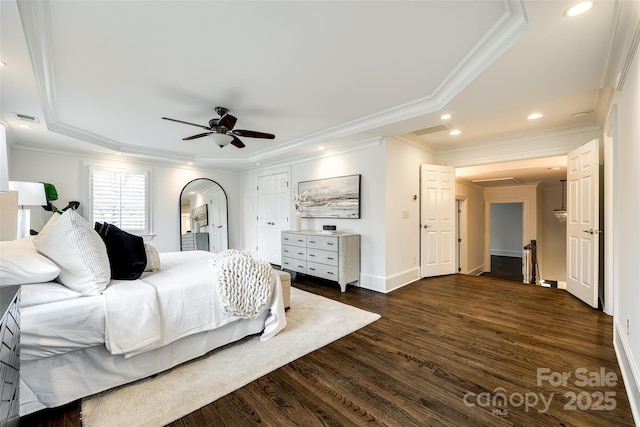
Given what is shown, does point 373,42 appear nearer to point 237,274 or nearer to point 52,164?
point 237,274

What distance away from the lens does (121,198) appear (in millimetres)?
5312

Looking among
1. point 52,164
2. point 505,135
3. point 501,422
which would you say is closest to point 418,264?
point 505,135

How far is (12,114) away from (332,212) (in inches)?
172

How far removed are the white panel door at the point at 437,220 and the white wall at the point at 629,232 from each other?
101 inches

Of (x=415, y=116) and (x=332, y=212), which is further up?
(x=415, y=116)

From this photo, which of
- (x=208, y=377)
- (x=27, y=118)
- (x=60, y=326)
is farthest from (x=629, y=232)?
(x=27, y=118)

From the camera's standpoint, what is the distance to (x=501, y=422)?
1521 millimetres

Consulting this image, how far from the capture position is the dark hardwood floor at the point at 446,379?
156 centimetres

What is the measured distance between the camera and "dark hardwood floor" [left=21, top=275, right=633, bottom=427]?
1562mm

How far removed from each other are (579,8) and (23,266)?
3.64 m

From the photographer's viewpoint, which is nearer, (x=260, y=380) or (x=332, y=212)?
(x=260, y=380)

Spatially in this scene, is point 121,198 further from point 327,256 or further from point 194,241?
point 327,256

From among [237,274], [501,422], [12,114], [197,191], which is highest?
[12,114]

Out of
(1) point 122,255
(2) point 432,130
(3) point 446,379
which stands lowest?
(3) point 446,379
